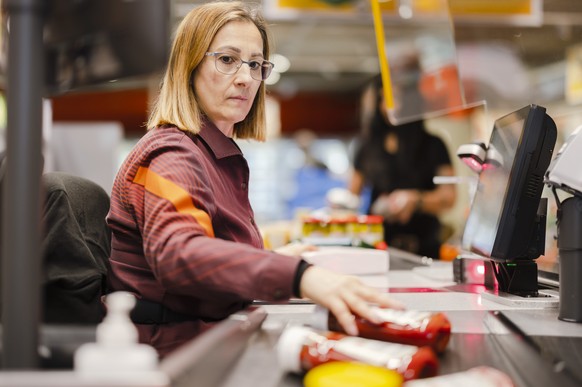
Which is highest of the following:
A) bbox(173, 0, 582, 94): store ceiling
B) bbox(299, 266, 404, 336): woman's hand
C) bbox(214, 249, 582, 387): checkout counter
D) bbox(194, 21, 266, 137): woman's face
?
bbox(173, 0, 582, 94): store ceiling

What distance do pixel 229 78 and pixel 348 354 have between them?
3.17ft

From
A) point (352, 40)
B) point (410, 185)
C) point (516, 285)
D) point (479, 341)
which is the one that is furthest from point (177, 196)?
point (352, 40)

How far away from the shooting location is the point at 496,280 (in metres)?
1.77

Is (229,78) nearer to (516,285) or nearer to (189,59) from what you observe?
(189,59)

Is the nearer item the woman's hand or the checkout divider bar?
the checkout divider bar

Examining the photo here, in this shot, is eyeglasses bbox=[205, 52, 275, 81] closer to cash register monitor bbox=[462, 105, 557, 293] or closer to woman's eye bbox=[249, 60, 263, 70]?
woman's eye bbox=[249, 60, 263, 70]

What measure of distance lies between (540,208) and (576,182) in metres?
0.37

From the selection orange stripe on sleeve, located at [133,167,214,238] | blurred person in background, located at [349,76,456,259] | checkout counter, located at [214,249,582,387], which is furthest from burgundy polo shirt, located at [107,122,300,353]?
blurred person in background, located at [349,76,456,259]

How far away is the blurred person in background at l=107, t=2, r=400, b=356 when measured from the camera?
3.71ft

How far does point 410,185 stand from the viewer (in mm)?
4508

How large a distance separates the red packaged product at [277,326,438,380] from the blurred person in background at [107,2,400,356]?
0.37ft

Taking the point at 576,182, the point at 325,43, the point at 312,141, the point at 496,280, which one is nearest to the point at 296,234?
the point at 496,280

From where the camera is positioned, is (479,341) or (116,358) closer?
(116,358)

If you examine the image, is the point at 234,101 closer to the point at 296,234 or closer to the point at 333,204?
the point at 296,234
